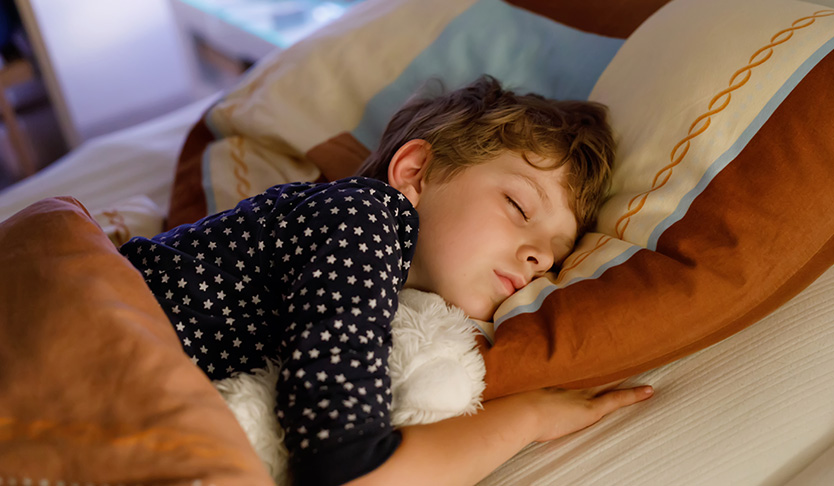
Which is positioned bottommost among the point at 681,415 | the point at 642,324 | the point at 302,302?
the point at 681,415

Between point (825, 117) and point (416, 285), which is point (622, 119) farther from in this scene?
point (416, 285)

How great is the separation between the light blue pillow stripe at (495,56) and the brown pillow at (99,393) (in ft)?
2.35

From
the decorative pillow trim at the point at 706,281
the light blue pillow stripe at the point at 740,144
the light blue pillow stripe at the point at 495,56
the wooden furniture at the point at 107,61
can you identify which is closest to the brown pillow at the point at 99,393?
the decorative pillow trim at the point at 706,281

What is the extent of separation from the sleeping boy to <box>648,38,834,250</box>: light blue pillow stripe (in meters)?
0.14

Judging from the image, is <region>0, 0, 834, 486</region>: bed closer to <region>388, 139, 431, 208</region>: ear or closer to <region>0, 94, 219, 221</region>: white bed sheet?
<region>388, 139, 431, 208</region>: ear

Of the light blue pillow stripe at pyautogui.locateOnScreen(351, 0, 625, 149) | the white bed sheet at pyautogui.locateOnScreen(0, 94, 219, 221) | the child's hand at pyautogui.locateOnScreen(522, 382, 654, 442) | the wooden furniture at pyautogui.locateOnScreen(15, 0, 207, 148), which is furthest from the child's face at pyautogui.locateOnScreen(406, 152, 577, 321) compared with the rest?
the wooden furniture at pyautogui.locateOnScreen(15, 0, 207, 148)

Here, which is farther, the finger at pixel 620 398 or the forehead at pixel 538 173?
the forehead at pixel 538 173

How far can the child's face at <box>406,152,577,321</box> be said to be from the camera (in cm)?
95

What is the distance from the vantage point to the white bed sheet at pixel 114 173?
4.91ft

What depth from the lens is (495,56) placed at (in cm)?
134

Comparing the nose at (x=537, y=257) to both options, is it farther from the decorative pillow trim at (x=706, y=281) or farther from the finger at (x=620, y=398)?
the finger at (x=620, y=398)

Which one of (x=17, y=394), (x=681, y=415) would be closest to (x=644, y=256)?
(x=681, y=415)

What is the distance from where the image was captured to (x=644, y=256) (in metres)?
0.89

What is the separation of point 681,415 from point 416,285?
1.32 feet
